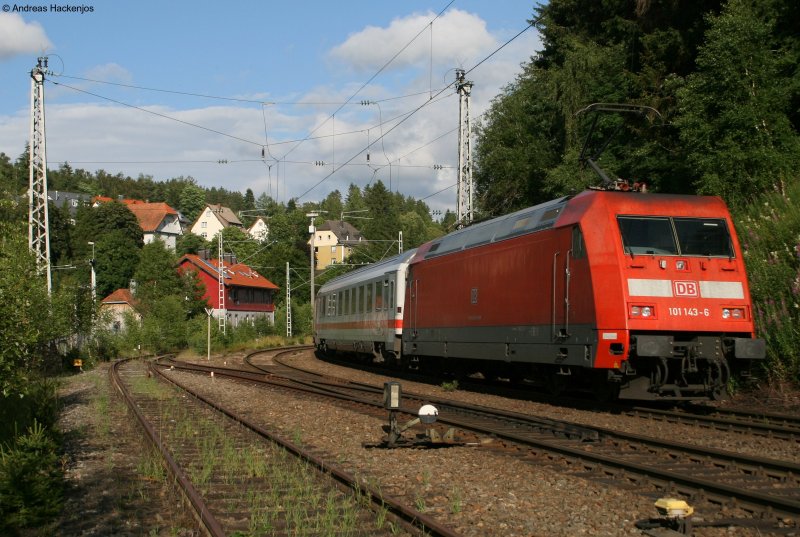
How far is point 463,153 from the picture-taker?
2703cm

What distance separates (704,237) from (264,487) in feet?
27.6

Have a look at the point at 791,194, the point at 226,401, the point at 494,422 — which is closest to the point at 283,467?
the point at 494,422

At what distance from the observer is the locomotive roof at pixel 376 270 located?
2471 centimetres

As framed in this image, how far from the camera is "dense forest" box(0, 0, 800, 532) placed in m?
11.5

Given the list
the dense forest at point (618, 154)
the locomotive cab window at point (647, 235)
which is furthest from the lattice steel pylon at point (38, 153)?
the locomotive cab window at point (647, 235)

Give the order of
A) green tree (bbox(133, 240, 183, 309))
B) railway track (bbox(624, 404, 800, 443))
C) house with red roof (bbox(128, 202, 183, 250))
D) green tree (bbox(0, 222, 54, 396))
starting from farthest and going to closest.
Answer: house with red roof (bbox(128, 202, 183, 250))
green tree (bbox(133, 240, 183, 309))
railway track (bbox(624, 404, 800, 443))
green tree (bbox(0, 222, 54, 396))

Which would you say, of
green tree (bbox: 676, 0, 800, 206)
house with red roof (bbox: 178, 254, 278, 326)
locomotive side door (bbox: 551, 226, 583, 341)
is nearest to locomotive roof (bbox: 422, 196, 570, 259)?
locomotive side door (bbox: 551, 226, 583, 341)

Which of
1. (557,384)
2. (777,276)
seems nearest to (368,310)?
(557,384)

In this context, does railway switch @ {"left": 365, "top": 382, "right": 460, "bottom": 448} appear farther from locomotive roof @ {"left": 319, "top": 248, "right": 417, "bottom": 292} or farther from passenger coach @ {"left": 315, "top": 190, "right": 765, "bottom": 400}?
locomotive roof @ {"left": 319, "top": 248, "right": 417, "bottom": 292}

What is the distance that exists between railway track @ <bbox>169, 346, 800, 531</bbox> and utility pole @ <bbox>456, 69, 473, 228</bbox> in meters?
13.6

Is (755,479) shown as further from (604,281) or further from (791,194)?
(791,194)

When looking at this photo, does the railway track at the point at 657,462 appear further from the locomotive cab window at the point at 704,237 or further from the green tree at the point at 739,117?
the green tree at the point at 739,117

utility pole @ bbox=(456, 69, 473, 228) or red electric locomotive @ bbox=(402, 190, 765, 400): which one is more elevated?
utility pole @ bbox=(456, 69, 473, 228)

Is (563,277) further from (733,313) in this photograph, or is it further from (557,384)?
(733,313)
